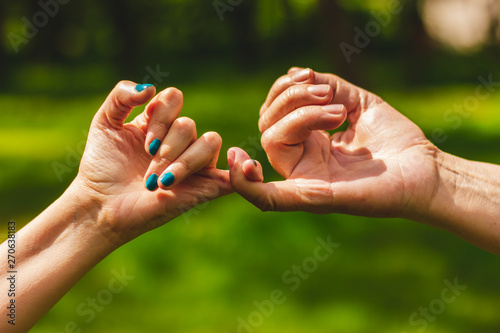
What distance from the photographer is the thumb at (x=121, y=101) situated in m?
2.42

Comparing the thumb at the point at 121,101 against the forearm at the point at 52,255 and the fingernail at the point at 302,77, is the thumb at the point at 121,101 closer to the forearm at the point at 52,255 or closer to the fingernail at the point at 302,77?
the forearm at the point at 52,255

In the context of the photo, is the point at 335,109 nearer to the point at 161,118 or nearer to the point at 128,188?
the point at 161,118

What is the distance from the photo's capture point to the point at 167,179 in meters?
2.35

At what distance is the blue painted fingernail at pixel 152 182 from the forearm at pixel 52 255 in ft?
1.01

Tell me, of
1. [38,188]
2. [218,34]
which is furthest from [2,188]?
[218,34]

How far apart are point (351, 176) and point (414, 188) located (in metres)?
0.31

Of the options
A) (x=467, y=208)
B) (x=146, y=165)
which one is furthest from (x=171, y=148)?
(x=467, y=208)

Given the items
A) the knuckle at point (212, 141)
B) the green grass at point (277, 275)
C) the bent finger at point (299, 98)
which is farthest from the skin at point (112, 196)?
the green grass at point (277, 275)

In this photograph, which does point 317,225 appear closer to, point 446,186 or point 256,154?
point 256,154

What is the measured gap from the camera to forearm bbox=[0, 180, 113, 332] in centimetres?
236

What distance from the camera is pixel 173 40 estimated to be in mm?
22266

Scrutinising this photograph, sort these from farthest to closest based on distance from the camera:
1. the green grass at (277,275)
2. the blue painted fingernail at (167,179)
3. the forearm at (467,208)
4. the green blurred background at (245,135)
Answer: the green blurred background at (245,135), the green grass at (277,275), the forearm at (467,208), the blue painted fingernail at (167,179)

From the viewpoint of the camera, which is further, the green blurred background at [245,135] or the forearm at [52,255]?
the green blurred background at [245,135]

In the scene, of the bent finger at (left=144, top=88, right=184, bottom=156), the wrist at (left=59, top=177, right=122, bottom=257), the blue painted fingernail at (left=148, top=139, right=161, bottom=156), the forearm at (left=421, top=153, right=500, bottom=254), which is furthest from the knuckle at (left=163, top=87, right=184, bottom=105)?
the forearm at (left=421, top=153, right=500, bottom=254)
